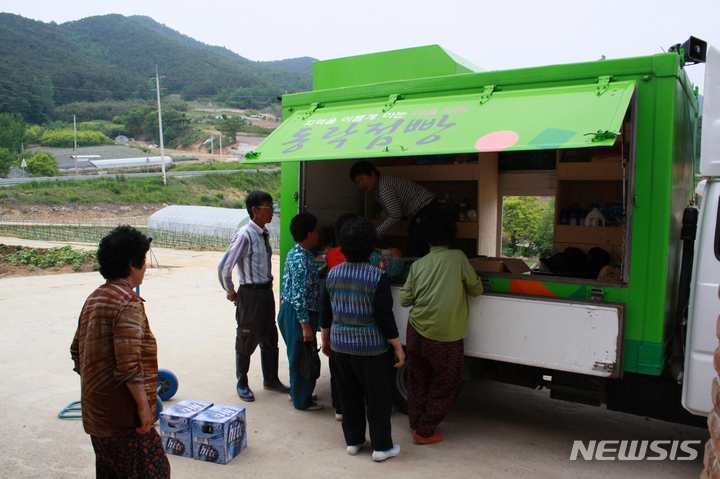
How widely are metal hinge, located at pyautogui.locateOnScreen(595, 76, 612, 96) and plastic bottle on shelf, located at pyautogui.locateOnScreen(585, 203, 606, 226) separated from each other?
2.42m

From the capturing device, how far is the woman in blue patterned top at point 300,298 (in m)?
4.20

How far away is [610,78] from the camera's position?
3324 mm

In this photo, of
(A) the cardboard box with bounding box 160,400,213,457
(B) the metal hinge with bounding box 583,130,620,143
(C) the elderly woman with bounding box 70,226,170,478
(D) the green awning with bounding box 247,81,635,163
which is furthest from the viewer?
(A) the cardboard box with bounding box 160,400,213,457

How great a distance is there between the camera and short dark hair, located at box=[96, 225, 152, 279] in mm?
2383

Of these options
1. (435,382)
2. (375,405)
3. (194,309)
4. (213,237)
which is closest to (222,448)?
(375,405)

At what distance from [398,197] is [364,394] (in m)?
2.15

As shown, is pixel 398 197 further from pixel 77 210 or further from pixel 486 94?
pixel 77 210

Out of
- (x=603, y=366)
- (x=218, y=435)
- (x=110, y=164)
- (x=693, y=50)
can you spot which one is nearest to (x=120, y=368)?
(x=218, y=435)

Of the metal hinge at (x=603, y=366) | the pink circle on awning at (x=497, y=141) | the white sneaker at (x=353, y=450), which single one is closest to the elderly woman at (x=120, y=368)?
the white sneaker at (x=353, y=450)

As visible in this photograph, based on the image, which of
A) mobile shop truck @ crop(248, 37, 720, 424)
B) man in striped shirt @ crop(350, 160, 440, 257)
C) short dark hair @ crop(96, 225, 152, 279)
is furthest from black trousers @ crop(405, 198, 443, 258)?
short dark hair @ crop(96, 225, 152, 279)

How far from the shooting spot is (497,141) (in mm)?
3121

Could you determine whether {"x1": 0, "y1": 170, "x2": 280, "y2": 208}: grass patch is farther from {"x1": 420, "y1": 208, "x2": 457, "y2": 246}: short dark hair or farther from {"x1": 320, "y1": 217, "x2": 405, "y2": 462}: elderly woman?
{"x1": 420, "y1": 208, "x2": 457, "y2": 246}: short dark hair

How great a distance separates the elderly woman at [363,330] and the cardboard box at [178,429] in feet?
3.58

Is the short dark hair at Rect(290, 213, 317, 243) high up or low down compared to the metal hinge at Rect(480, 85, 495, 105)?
down
